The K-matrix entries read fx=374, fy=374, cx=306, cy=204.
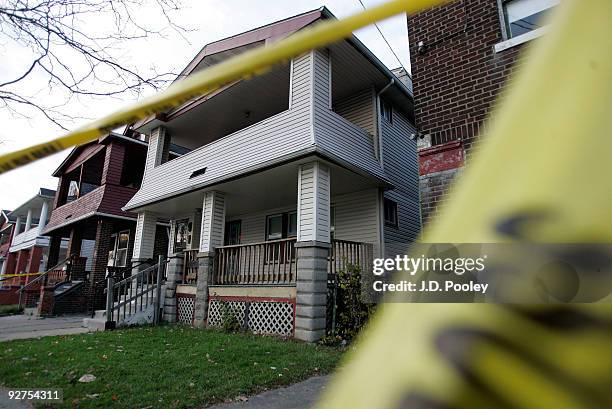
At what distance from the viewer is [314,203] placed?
9.15 m

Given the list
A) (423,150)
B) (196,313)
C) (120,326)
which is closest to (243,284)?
(196,313)

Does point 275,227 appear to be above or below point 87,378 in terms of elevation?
above

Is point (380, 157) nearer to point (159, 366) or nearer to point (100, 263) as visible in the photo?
point (159, 366)

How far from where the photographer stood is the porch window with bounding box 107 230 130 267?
64.8 ft

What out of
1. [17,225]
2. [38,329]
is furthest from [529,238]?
[17,225]

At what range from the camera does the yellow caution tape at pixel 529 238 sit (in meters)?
0.28

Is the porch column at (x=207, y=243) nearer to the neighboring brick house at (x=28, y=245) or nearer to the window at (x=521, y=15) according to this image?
the window at (x=521, y=15)

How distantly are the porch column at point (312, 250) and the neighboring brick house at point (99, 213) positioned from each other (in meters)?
9.41

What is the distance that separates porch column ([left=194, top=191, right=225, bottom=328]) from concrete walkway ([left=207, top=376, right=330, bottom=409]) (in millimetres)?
6559

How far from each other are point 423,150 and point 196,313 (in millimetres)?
8259

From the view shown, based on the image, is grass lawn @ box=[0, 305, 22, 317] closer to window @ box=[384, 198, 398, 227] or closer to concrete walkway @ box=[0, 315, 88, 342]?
concrete walkway @ box=[0, 315, 88, 342]

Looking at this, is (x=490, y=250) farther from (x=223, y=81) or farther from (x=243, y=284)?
(x=243, y=284)

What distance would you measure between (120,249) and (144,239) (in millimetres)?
6487

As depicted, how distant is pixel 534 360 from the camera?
282 mm
